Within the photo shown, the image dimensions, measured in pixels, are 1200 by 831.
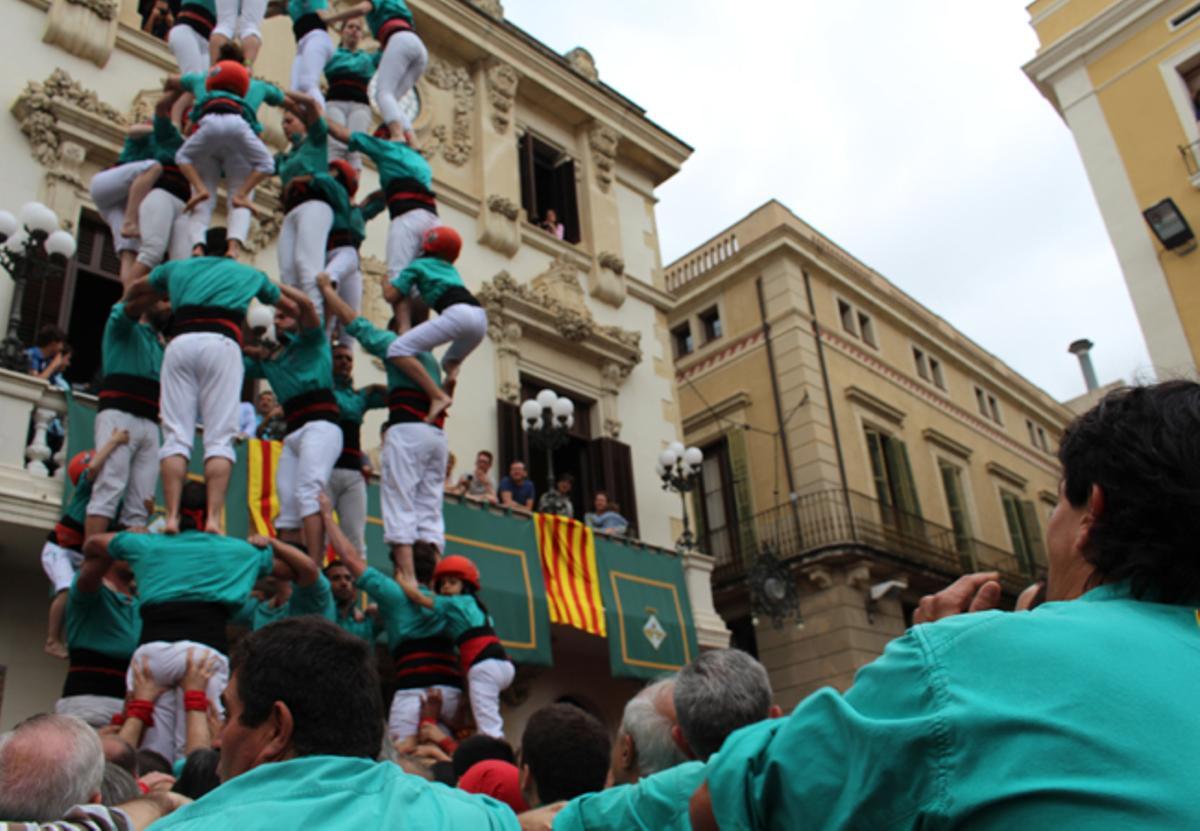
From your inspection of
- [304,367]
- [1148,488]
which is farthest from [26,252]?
[1148,488]

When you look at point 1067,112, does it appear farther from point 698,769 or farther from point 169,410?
point 698,769

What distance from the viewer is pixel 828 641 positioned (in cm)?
1869

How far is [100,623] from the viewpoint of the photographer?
5.61m

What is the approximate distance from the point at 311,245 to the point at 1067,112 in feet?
53.3

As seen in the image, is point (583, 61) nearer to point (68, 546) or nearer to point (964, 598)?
point (68, 546)

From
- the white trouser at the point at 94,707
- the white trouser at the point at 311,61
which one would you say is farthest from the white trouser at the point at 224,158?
the white trouser at the point at 94,707

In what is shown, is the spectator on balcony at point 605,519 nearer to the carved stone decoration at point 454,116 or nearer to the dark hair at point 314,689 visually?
the carved stone decoration at point 454,116

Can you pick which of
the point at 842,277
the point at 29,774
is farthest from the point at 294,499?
the point at 842,277

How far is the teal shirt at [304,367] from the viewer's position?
21.9ft

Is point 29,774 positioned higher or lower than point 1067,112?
lower

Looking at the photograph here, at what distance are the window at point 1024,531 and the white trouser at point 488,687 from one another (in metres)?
23.6

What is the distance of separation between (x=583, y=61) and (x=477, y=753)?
56.1 ft

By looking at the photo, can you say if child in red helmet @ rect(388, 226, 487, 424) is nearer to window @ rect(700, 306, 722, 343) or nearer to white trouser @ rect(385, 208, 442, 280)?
white trouser @ rect(385, 208, 442, 280)

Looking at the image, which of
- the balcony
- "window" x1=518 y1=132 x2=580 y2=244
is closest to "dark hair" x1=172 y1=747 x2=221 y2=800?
"window" x1=518 y1=132 x2=580 y2=244
